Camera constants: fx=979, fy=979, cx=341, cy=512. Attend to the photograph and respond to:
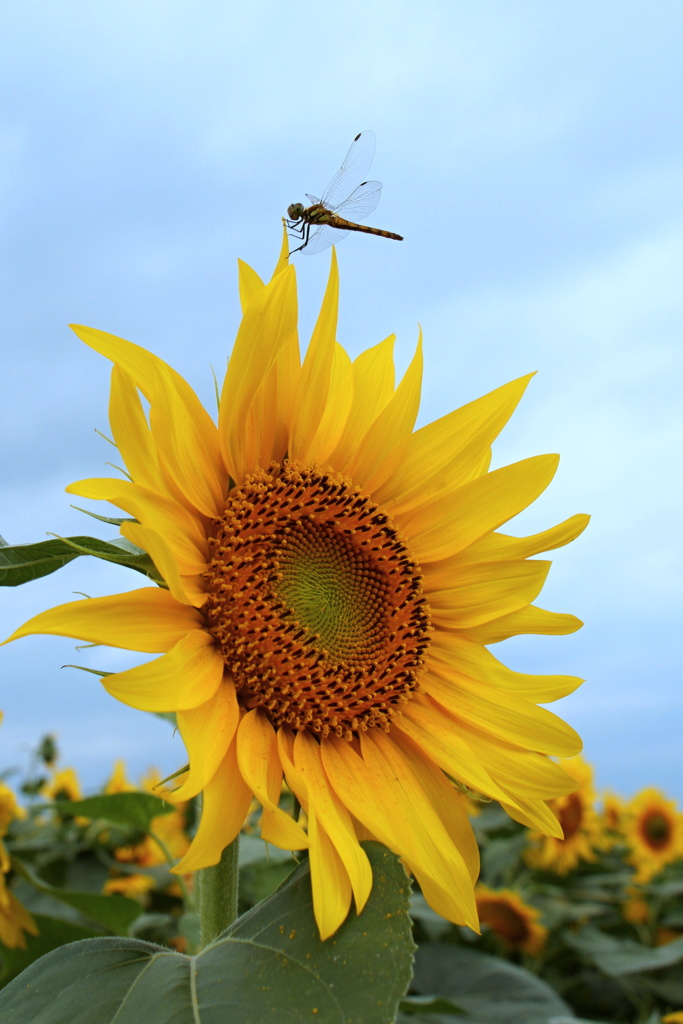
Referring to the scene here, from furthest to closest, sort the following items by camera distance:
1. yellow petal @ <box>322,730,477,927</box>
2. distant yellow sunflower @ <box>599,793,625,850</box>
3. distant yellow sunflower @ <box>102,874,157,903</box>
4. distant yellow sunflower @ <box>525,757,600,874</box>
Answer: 1. distant yellow sunflower @ <box>599,793,625,850</box>
2. distant yellow sunflower @ <box>525,757,600,874</box>
3. distant yellow sunflower @ <box>102,874,157,903</box>
4. yellow petal @ <box>322,730,477,927</box>

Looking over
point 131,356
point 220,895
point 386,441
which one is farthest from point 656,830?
point 131,356

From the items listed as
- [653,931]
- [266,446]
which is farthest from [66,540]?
[653,931]

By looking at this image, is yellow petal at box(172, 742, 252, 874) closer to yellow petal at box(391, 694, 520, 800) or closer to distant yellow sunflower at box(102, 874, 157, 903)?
yellow petal at box(391, 694, 520, 800)

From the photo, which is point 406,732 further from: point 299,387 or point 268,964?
point 299,387

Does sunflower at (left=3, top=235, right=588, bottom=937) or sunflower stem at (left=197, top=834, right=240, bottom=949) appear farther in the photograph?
sunflower stem at (left=197, top=834, right=240, bottom=949)

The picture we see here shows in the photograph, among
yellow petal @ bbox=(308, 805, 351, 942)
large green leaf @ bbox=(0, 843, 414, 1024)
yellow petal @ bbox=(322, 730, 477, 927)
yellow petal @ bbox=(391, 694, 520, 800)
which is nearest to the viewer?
large green leaf @ bbox=(0, 843, 414, 1024)

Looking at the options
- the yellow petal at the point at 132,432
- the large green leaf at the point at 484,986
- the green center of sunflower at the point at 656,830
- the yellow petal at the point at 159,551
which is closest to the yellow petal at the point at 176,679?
the yellow petal at the point at 159,551

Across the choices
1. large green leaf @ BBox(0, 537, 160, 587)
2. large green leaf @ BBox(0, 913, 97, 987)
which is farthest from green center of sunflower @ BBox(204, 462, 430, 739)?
large green leaf @ BBox(0, 913, 97, 987)
